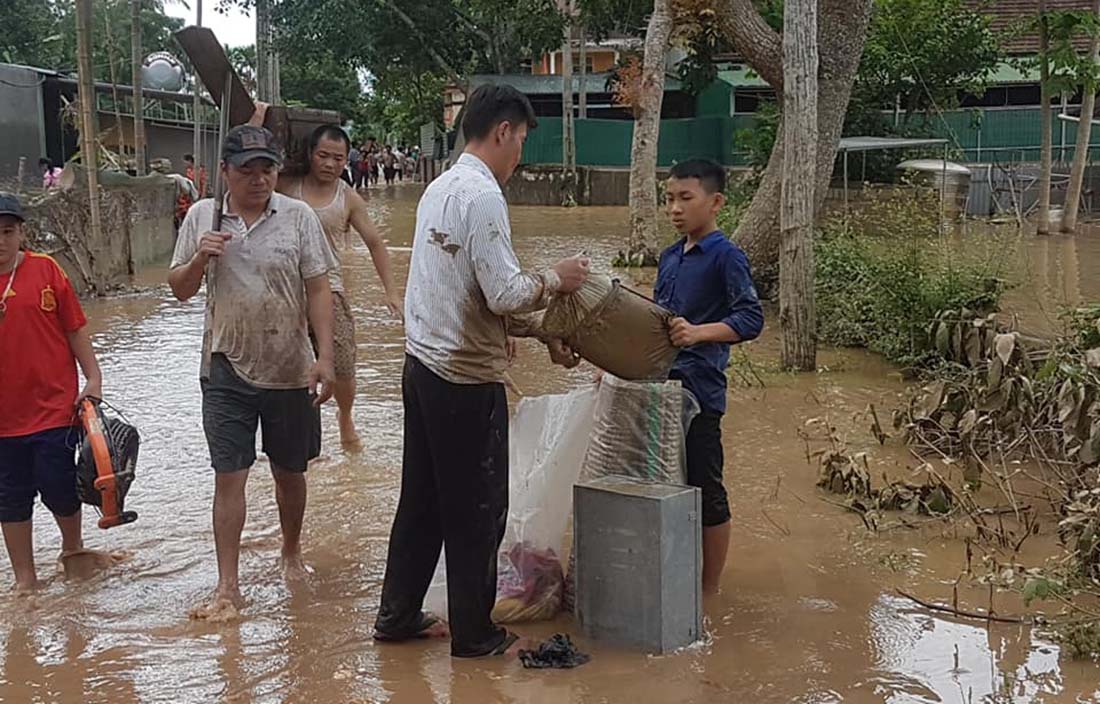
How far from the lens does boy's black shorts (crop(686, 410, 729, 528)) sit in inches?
172

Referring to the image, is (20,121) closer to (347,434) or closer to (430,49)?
(430,49)

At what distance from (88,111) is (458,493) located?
441 inches

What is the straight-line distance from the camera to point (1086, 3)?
88.7ft

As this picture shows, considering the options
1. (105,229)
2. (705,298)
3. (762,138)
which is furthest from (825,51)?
(762,138)

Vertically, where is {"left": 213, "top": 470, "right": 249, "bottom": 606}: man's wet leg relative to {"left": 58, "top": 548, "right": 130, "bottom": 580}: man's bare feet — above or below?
above

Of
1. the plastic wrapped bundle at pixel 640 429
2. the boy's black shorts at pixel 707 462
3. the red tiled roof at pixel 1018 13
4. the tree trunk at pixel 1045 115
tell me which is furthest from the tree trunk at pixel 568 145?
the plastic wrapped bundle at pixel 640 429

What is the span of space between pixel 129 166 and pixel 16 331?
2165 cm

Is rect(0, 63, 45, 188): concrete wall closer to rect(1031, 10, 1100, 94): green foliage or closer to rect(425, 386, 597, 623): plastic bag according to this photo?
rect(1031, 10, 1100, 94): green foliage

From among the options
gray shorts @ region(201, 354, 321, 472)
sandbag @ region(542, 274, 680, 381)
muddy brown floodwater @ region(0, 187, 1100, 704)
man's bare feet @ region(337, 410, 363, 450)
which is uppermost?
sandbag @ region(542, 274, 680, 381)

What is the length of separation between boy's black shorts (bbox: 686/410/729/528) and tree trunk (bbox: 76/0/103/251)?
1021cm

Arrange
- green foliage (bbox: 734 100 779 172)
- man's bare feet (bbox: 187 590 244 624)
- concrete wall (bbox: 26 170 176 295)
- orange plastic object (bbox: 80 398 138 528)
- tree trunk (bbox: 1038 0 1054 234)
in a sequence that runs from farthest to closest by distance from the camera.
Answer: green foliage (bbox: 734 100 779 172) → tree trunk (bbox: 1038 0 1054 234) → concrete wall (bbox: 26 170 176 295) → orange plastic object (bbox: 80 398 138 528) → man's bare feet (bbox: 187 590 244 624)

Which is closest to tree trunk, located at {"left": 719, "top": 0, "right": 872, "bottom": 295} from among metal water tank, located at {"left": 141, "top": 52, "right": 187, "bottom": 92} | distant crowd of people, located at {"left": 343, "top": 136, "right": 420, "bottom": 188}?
distant crowd of people, located at {"left": 343, "top": 136, "right": 420, "bottom": 188}

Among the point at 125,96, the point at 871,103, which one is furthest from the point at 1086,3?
the point at 125,96

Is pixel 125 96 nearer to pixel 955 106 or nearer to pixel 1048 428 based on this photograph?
pixel 955 106
